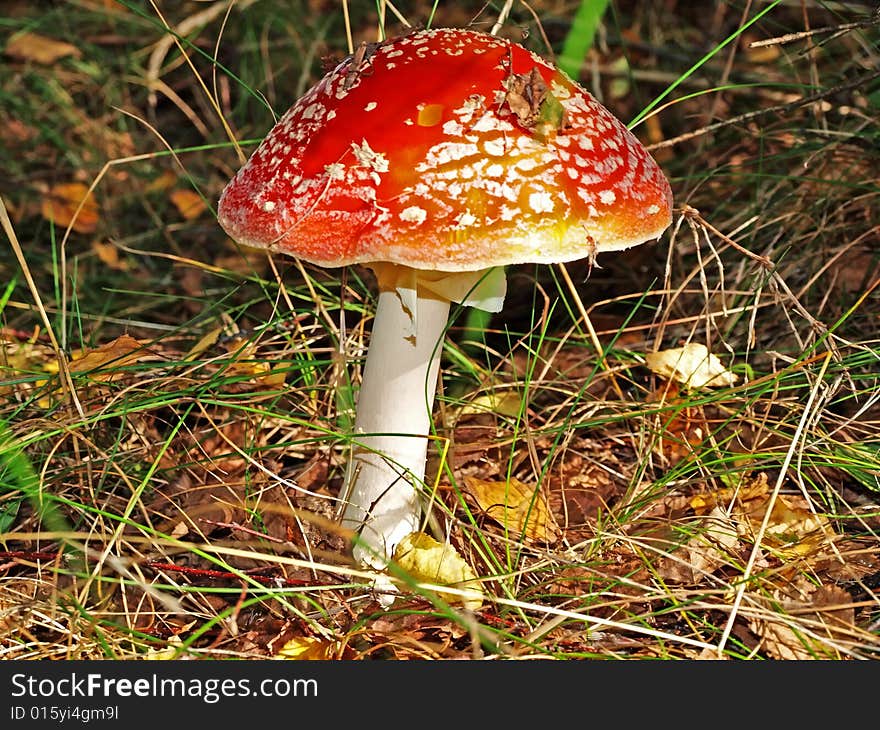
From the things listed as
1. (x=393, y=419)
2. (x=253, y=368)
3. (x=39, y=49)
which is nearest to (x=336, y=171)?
(x=393, y=419)

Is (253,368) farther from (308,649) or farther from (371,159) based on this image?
(371,159)

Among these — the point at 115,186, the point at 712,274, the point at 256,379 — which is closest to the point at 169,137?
the point at 115,186

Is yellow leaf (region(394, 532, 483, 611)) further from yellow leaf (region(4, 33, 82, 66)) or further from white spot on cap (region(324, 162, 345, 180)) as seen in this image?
yellow leaf (region(4, 33, 82, 66))

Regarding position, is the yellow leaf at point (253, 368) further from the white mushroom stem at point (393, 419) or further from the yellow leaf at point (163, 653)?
the yellow leaf at point (163, 653)

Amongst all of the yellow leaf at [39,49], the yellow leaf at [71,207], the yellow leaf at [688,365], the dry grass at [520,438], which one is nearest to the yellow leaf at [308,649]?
the dry grass at [520,438]

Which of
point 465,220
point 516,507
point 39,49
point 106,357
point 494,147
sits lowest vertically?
point 516,507
